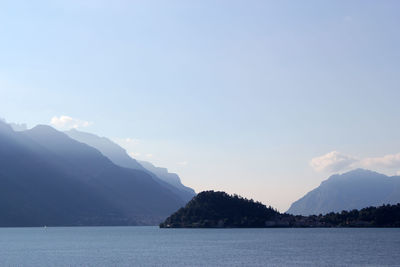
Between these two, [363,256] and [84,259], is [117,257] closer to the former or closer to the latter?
[84,259]

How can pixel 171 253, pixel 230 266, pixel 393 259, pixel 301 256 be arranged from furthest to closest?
pixel 171 253 < pixel 301 256 < pixel 393 259 < pixel 230 266

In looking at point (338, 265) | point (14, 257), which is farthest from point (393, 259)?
point (14, 257)

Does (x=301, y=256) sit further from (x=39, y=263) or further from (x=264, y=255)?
(x=39, y=263)

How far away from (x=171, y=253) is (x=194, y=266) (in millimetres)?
42469

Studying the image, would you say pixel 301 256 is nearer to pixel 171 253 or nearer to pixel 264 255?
pixel 264 255

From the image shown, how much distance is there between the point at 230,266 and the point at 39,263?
168ft

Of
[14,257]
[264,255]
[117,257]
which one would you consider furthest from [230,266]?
[14,257]

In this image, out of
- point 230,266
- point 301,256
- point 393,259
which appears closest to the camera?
point 230,266

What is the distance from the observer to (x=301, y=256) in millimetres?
156750

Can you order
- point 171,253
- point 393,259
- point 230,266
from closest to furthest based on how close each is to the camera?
1. point 230,266
2. point 393,259
3. point 171,253

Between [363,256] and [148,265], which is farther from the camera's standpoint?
[363,256]

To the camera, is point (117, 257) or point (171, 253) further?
point (171, 253)

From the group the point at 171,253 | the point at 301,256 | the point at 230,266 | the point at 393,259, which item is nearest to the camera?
the point at 230,266

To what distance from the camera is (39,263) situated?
479 ft
